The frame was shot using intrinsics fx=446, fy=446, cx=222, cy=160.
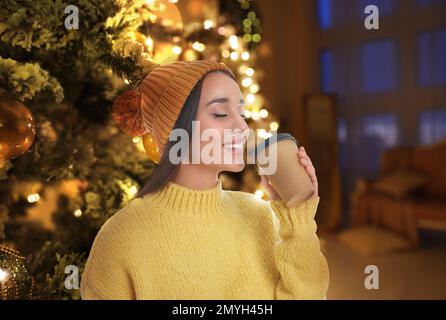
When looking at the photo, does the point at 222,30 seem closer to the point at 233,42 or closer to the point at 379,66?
the point at 233,42

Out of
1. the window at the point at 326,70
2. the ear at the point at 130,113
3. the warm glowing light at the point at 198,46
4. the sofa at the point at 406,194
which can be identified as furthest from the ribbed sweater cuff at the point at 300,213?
the window at the point at 326,70

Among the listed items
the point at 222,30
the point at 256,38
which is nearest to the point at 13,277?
the point at 256,38

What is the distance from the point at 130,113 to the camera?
3.19 ft

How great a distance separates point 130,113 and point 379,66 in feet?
12.2

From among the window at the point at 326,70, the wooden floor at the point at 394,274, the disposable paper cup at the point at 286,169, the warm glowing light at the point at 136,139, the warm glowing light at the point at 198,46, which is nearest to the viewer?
the disposable paper cup at the point at 286,169

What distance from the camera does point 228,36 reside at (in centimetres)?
187

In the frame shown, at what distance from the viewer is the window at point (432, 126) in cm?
402

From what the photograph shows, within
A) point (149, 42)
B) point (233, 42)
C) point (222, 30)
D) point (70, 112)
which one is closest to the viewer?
point (149, 42)

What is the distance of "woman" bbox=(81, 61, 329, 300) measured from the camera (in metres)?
0.75

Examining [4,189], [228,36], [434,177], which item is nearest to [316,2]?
[434,177]

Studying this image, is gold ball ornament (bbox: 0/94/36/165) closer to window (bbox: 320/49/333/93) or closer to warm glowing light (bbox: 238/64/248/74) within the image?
warm glowing light (bbox: 238/64/248/74)

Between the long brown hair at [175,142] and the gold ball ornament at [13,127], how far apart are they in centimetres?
32

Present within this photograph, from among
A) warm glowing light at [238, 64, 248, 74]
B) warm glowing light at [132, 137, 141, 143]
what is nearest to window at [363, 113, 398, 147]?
warm glowing light at [238, 64, 248, 74]

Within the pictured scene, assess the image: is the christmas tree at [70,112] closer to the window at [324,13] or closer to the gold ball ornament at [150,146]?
the gold ball ornament at [150,146]
